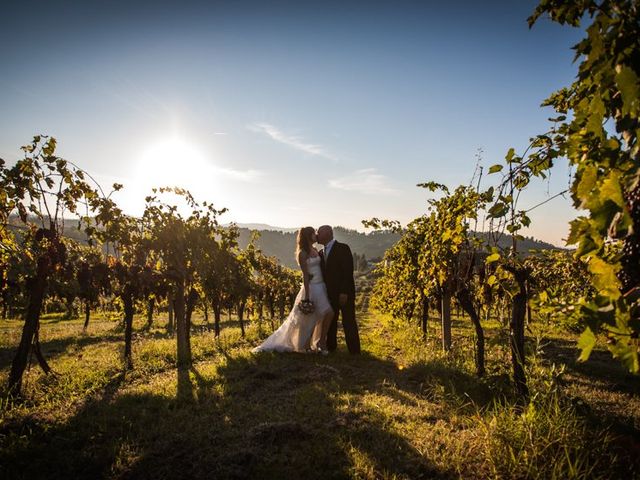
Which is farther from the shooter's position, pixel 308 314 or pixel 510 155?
pixel 308 314

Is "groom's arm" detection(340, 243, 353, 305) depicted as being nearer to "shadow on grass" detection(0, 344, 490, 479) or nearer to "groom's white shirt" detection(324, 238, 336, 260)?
"groom's white shirt" detection(324, 238, 336, 260)

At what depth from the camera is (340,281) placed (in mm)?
8242

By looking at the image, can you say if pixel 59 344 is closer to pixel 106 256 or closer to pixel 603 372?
pixel 106 256

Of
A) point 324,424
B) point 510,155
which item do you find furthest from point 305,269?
point 510,155

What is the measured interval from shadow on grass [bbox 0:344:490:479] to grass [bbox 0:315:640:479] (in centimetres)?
2

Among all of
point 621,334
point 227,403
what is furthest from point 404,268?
point 621,334

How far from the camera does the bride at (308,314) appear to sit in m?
8.12

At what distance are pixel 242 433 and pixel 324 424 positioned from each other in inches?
36.4

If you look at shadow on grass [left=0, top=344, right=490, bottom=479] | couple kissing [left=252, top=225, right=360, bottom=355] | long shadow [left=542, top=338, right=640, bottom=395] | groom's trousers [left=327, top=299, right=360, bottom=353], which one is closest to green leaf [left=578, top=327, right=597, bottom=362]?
shadow on grass [left=0, top=344, right=490, bottom=479]

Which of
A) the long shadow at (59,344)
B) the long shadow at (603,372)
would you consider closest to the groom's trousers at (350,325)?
the long shadow at (603,372)

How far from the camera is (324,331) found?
324 inches

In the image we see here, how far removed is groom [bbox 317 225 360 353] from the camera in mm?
8172

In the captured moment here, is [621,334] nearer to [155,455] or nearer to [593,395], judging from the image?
[155,455]

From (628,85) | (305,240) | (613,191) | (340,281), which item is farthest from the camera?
(340,281)
